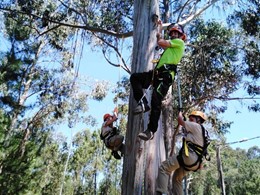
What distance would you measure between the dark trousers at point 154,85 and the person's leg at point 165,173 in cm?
47

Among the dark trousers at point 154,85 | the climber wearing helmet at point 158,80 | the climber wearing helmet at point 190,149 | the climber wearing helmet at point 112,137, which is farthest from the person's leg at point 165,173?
the climber wearing helmet at point 112,137

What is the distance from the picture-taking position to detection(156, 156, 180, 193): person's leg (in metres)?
2.69

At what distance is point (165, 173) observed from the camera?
281 centimetres

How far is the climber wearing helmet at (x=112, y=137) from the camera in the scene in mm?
3580

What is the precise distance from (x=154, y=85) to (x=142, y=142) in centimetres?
57

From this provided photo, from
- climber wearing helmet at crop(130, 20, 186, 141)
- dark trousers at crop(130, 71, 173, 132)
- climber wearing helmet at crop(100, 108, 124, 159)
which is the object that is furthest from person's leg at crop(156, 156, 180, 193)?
climber wearing helmet at crop(100, 108, 124, 159)

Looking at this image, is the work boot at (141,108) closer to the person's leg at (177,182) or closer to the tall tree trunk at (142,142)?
the tall tree trunk at (142,142)

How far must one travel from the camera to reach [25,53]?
40.2 ft

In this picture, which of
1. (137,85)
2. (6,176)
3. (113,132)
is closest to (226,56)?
(113,132)

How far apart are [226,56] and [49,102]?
7681mm

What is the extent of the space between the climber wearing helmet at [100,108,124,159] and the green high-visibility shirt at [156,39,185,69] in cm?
98

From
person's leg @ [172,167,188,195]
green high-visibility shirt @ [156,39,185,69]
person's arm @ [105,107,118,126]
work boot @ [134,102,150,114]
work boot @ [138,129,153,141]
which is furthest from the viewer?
person's arm @ [105,107,118,126]

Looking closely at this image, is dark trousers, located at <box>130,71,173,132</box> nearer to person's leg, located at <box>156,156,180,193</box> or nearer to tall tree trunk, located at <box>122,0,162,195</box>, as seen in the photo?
tall tree trunk, located at <box>122,0,162,195</box>

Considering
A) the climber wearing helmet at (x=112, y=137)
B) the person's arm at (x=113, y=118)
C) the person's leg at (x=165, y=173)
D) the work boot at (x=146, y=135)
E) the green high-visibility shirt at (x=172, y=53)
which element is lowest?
the person's leg at (x=165, y=173)
